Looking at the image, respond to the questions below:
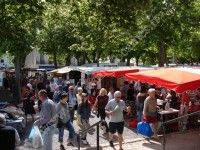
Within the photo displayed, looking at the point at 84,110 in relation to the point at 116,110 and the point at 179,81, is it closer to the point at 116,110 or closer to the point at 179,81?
the point at 116,110

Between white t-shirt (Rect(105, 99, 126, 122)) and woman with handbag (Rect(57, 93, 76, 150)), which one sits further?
woman with handbag (Rect(57, 93, 76, 150))

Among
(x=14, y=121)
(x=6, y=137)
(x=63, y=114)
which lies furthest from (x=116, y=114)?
(x=6, y=137)

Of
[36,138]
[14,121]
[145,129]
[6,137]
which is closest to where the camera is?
[6,137]

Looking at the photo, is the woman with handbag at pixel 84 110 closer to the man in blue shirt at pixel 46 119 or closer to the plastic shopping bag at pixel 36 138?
the man in blue shirt at pixel 46 119

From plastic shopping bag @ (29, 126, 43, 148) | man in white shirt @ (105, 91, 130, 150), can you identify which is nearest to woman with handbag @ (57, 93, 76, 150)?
man in white shirt @ (105, 91, 130, 150)

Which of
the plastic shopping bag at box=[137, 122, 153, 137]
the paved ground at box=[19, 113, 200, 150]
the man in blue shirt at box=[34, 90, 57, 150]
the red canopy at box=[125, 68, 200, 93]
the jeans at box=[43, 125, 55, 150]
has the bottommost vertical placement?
the paved ground at box=[19, 113, 200, 150]

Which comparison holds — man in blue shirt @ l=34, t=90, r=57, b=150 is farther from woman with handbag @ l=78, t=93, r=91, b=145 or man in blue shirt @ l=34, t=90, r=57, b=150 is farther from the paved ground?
woman with handbag @ l=78, t=93, r=91, b=145

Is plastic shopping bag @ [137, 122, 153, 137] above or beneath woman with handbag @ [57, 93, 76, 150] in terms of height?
beneath

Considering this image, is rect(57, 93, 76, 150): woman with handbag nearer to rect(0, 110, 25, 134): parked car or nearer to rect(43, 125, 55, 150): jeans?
rect(43, 125, 55, 150): jeans

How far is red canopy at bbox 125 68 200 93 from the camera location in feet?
44.6

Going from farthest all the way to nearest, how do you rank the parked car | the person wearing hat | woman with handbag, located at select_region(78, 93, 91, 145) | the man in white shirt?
1. the parked car
2. woman with handbag, located at select_region(78, 93, 91, 145)
3. the man in white shirt
4. the person wearing hat

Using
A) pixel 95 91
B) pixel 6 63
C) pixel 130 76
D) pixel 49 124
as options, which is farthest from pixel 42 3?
pixel 6 63

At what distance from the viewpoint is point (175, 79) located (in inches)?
552

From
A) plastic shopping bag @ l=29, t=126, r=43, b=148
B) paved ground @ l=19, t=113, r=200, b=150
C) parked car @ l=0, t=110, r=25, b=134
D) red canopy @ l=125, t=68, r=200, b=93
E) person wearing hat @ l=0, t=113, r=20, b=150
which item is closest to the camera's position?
person wearing hat @ l=0, t=113, r=20, b=150
